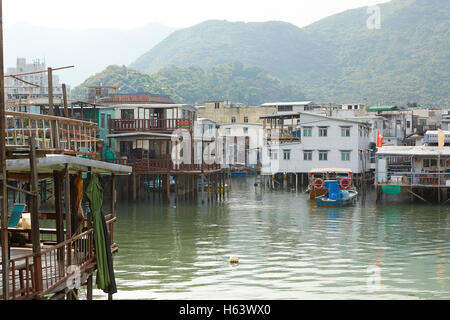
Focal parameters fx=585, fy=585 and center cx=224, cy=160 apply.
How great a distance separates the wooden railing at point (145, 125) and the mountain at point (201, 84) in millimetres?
76918

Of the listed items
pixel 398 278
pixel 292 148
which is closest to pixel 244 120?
pixel 292 148

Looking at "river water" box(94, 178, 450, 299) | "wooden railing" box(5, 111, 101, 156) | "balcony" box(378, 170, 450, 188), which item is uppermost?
"wooden railing" box(5, 111, 101, 156)

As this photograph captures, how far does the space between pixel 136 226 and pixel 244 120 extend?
69772 mm

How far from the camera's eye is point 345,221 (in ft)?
120

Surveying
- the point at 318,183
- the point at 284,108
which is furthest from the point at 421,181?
the point at 284,108

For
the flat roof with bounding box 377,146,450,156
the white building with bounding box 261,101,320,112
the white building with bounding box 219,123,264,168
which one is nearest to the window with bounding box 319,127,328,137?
the flat roof with bounding box 377,146,450,156

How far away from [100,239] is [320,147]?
50.9 metres

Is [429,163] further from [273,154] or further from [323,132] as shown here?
[273,154]

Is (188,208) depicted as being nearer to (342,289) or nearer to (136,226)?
(136,226)

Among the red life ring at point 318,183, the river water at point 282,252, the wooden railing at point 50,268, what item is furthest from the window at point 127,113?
the wooden railing at point 50,268

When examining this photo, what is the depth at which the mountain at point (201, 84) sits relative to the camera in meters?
130

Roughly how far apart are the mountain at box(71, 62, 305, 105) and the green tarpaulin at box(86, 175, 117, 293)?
371ft

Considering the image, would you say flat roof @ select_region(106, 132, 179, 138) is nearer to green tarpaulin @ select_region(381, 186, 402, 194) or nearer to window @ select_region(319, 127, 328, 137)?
green tarpaulin @ select_region(381, 186, 402, 194)

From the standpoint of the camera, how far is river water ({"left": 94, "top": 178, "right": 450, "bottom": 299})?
1866cm
